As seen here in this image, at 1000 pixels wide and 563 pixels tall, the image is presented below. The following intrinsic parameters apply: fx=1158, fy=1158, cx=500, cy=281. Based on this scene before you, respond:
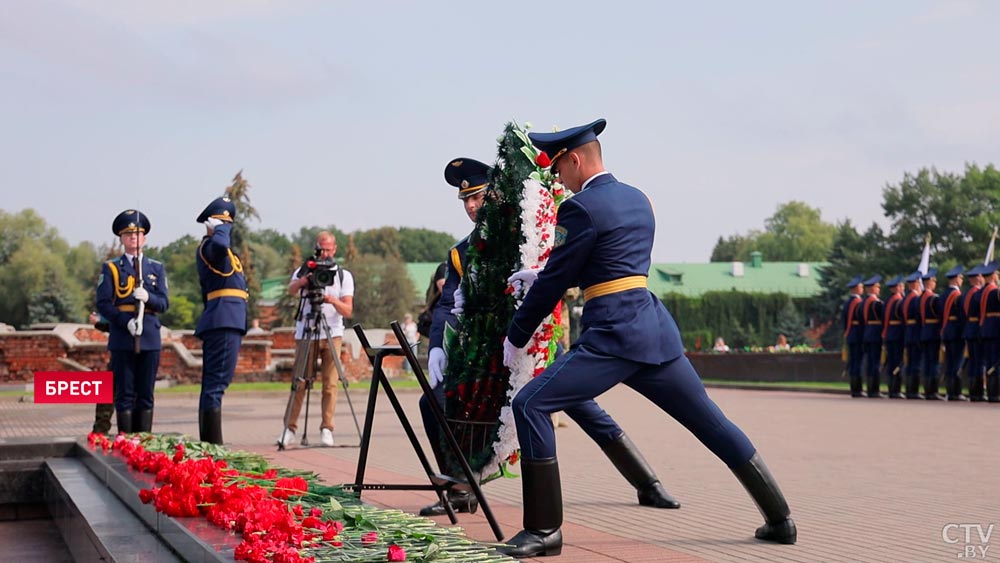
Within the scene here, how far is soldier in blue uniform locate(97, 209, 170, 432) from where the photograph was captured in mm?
10250

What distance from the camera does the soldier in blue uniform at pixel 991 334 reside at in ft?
63.8

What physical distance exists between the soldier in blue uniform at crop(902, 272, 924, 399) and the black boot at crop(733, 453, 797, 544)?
674 inches

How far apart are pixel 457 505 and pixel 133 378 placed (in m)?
4.71

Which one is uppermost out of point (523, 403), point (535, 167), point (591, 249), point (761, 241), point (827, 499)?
point (761, 241)

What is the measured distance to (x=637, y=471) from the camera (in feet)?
23.3

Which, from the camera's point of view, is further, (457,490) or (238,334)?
(238,334)

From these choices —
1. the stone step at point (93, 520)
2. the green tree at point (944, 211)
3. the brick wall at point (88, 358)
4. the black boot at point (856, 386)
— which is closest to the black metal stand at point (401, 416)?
the stone step at point (93, 520)

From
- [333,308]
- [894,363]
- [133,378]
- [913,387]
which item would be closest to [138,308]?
[133,378]

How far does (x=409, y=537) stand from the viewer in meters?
4.70

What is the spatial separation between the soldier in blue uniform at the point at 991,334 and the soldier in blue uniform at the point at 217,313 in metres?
14.1

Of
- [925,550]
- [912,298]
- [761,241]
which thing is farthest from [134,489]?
[761,241]

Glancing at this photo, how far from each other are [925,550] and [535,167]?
2.77m

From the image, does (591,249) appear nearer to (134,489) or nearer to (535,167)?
(535,167)

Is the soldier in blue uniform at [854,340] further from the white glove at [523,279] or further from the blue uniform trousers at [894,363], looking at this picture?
the white glove at [523,279]
